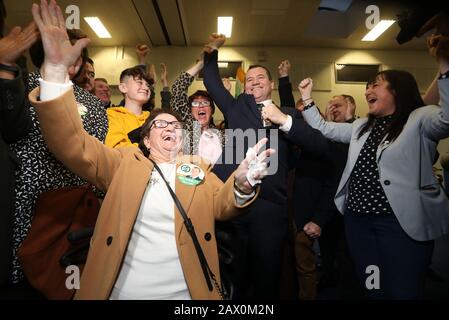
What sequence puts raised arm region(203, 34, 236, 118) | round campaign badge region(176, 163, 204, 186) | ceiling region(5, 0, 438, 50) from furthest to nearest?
1. ceiling region(5, 0, 438, 50)
2. raised arm region(203, 34, 236, 118)
3. round campaign badge region(176, 163, 204, 186)

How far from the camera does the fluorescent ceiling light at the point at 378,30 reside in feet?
19.0

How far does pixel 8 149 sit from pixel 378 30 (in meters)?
7.20

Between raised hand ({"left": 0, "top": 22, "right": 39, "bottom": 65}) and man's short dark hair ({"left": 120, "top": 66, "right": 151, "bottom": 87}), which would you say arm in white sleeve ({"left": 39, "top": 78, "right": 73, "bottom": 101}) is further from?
man's short dark hair ({"left": 120, "top": 66, "right": 151, "bottom": 87})

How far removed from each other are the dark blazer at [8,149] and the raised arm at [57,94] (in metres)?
0.16

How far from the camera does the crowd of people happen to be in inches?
47.6

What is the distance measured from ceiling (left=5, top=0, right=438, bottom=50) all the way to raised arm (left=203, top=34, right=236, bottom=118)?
317 centimetres

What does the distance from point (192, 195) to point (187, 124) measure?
0.86 metres

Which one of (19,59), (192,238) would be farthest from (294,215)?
(19,59)

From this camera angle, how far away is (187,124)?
2137 mm

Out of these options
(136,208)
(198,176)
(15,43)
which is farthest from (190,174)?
(15,43)

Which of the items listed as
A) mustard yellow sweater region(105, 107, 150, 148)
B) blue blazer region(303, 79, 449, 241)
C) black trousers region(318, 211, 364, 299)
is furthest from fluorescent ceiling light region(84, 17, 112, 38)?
blue blazer region(303, 79, 449, 241)

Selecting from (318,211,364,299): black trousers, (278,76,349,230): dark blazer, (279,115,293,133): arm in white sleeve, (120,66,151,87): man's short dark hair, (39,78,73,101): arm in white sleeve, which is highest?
(120,66,151,87): man's short dark hair

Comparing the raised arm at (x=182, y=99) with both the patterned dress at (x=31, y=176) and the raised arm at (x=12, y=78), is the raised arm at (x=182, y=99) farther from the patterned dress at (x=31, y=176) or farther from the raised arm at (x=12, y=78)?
the raised arm at (x=12, y=78)
